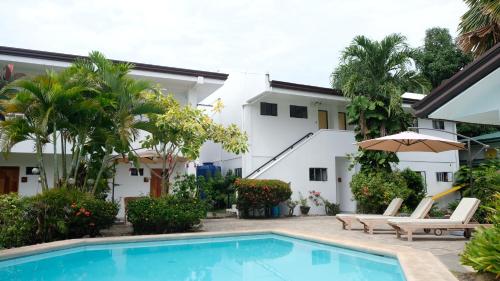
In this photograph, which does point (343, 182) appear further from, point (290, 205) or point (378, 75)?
point (378, 75)

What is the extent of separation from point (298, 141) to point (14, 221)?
1498 centimetres

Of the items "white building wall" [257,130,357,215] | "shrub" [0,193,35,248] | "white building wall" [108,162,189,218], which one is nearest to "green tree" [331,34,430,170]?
"white building wall" [257,130,357,215]

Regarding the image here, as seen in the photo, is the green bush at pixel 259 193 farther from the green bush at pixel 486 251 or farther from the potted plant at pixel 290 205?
the green bush at pixel 486 251

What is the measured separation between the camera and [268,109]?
71.3ft

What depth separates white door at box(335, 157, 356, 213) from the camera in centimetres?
2177

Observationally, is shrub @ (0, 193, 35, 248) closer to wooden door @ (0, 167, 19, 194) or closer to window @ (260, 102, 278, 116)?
wooden door @ (0, 167, 19, 194)

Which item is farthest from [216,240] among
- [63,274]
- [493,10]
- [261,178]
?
[493,10]

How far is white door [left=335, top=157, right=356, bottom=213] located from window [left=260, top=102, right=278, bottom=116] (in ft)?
14.4

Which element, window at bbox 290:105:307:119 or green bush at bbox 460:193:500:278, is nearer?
green bush at bbox 460:193:500:278

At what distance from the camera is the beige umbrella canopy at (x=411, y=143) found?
1250cm

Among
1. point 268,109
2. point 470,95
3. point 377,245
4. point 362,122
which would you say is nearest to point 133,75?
point 268,109

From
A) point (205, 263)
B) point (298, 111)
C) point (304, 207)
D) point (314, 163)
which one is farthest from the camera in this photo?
point (298, 111)

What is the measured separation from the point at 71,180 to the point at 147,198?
7.78 ft

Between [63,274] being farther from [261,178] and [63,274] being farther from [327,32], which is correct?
[327,32]
